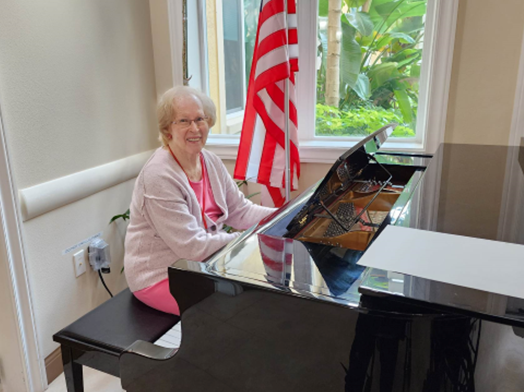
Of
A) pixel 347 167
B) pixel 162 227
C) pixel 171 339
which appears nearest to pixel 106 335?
pixel 171 339

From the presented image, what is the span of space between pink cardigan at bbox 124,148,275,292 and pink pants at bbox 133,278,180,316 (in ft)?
0.07

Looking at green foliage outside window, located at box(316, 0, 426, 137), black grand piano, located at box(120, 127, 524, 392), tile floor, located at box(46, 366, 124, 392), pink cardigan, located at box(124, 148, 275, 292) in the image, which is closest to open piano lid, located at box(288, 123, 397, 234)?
black grand piano, located at box(120, 127, 524, 392)

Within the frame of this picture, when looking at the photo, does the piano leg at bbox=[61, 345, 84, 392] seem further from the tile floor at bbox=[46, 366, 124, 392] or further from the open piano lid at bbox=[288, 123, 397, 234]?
the open piano lid at bbox=[288, 123, 397, 234]

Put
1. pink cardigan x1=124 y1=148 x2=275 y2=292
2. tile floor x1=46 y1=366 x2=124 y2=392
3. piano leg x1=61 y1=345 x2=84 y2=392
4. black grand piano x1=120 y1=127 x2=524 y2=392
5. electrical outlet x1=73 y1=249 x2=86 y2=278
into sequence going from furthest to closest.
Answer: electrical outlet x1=73 y1=249 x2=86 y2=278 < tile floor x1=46 y1=366 x2=124 y2=392 < pink cardigan x1=124 y1=148 x2=275 y2=292 < piano leg x1=61 y1=345 x2=84 y2=392 < black grand piano x1=120 y1=127 x2=524 y2=392

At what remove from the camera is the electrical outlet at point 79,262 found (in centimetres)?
195

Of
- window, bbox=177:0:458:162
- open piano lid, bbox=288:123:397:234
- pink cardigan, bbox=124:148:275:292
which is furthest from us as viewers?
window, bbox=177:0:458:162

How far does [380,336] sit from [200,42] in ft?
7.58

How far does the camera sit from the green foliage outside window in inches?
89.1

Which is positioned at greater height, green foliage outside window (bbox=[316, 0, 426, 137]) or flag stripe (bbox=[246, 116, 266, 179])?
green foliage outside window (bbox=[316, 0, 426, 137])

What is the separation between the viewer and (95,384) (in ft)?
6.16

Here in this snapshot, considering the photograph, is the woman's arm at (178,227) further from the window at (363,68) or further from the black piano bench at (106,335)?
the window at (363,68)

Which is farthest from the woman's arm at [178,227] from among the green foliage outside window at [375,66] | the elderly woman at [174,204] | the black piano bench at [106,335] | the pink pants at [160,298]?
the green foliage outside window at [375,66]

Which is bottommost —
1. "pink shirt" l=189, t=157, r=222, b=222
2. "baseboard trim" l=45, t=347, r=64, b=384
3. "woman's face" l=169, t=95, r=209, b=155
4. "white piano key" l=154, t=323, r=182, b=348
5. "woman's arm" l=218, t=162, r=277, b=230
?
"baseboard trim" l=45, t=347, r=64, b=384

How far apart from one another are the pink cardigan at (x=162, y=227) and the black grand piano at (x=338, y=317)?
0.36m
